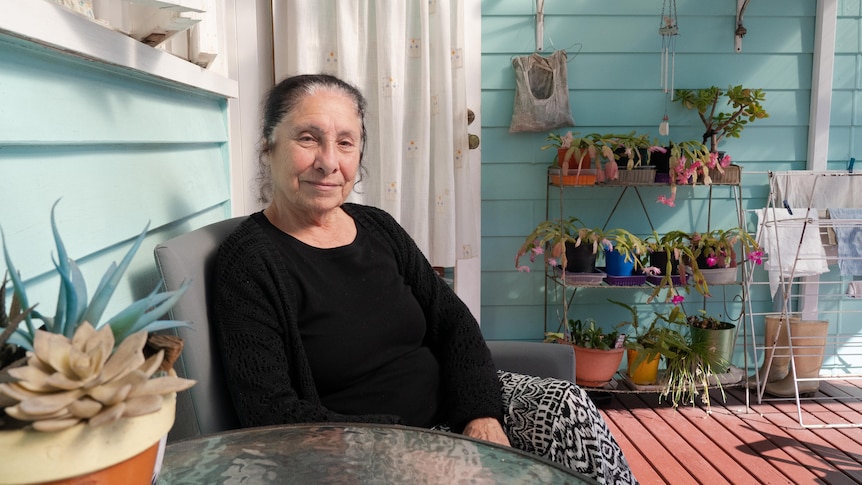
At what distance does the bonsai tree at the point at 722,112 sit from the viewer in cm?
318

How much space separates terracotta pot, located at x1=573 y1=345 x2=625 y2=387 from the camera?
3.02 metres

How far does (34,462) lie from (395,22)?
7.56 ft

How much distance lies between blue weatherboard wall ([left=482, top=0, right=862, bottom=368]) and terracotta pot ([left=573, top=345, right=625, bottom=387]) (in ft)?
1.33

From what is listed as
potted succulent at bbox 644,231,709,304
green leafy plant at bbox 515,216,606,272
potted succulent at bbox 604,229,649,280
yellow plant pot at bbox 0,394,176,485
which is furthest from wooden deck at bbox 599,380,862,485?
yellow plant pot at bbox 0,394,176,485

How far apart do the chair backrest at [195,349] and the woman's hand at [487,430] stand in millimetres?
490

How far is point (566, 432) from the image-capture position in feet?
4.57

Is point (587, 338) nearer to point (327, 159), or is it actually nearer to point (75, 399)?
point (327, 159)

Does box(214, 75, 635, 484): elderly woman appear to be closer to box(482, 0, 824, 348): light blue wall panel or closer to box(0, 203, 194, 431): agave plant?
box(0, 203, 194, 431): agave plant

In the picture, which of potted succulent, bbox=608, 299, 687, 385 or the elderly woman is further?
potted succulent, bbox=608, 299, 687, 385

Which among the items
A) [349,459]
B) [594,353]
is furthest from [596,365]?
[349,459]

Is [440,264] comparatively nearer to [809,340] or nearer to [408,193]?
[408,193]

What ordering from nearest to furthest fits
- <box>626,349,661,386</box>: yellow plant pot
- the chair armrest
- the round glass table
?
the round glass table → the chair armrest → <box>626,349,661,386</box>: yellow plant pot

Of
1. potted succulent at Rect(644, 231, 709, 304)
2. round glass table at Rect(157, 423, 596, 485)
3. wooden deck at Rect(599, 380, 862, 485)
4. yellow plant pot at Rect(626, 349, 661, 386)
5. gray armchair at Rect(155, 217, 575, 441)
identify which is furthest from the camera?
yellow plant pot at Rect(626, 349, 661, 386)

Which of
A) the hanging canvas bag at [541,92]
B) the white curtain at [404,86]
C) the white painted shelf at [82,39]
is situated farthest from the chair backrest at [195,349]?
the hanging canvas bag at [541,92]
